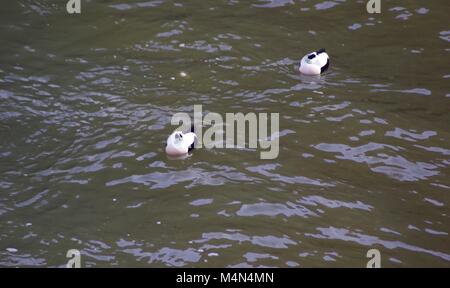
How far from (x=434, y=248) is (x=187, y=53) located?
14.9ft

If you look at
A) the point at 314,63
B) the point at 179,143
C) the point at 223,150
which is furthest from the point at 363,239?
the point at 314,63

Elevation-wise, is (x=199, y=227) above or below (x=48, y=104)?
below

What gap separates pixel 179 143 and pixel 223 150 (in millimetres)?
525

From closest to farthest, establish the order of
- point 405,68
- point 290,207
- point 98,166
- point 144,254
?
1. point 144,254
2. point 290,207
3. point 98,166
4. point 405,68

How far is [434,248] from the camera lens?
577cm

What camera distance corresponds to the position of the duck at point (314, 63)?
27.0 feet

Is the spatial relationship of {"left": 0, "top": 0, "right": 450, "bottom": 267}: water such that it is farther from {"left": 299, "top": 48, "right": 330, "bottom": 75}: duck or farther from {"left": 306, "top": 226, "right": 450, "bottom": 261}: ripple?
{"left": 299, "top": 48, "right": 330, "bottom": 75}: duck

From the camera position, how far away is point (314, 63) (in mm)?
8242

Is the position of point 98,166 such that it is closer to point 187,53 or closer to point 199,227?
point 199,227

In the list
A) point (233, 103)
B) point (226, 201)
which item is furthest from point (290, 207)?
point (233, 103)

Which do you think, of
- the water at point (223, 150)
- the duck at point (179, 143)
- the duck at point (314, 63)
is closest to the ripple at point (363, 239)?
the water at point (223, 150)

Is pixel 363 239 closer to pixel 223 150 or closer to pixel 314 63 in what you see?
pixel 223 150

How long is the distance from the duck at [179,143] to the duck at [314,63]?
212 cm
